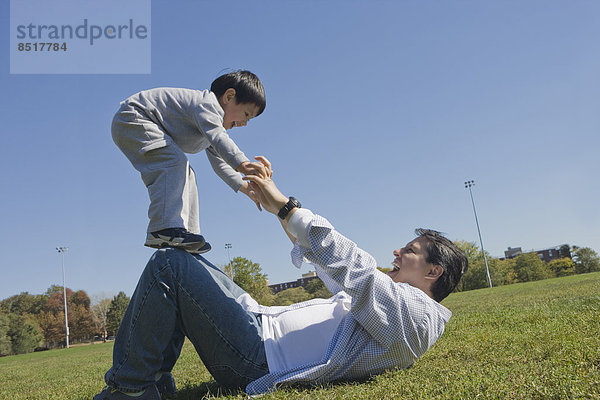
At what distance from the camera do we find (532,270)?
48344 millimetres

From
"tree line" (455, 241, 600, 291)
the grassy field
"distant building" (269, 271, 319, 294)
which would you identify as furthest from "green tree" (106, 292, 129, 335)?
the grassy field

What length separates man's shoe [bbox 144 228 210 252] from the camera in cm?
262

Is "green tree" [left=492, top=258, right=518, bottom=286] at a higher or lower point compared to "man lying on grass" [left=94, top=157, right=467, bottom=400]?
lower

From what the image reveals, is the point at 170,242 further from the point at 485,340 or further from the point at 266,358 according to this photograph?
the point at 485,340

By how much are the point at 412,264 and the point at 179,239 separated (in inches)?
56.4

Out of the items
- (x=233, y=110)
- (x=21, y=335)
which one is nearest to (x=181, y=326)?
(x=233, y=110)

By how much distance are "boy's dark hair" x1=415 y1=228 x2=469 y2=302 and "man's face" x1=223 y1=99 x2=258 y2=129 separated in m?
1.87

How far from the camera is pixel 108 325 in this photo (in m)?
53.5

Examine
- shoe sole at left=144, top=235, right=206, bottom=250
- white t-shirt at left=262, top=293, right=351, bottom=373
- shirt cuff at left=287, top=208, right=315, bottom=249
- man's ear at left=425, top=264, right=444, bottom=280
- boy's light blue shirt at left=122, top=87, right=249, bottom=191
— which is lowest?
white t-shirt at left=262, top=293, right=351, bottom=373

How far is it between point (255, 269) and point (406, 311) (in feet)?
108

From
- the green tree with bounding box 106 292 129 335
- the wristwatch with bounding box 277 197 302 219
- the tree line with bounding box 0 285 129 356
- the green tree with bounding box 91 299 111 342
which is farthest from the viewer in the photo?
the green tree with bounding box 91 299 111 342

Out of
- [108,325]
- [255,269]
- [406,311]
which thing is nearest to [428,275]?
[406,311]

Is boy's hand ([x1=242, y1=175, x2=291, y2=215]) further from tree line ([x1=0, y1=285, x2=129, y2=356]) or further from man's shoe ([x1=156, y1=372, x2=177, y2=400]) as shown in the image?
tree line ([x1=0, y1=285, x2=129, y2=356])

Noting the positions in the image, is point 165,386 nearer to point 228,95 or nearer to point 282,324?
point 282,324
